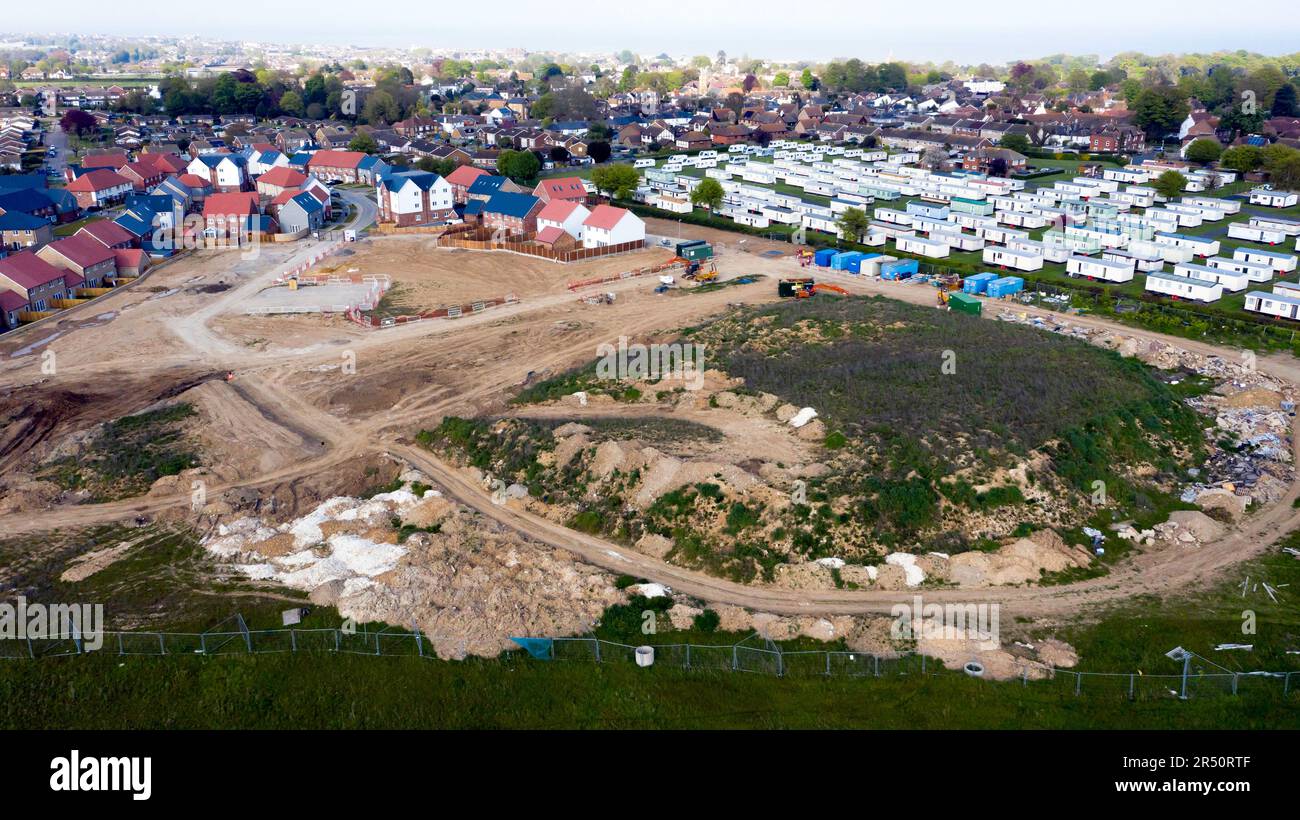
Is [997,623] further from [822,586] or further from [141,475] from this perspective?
[141,475]

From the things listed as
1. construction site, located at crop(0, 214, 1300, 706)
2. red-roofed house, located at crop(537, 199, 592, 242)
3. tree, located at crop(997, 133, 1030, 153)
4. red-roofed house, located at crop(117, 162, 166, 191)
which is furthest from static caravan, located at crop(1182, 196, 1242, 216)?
red-roofed house, located at crop(117, 162, 166, 191)

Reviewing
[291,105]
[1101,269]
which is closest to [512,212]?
[1101,269]

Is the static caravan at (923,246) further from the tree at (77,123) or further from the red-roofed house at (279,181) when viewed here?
the tree at (77,123)

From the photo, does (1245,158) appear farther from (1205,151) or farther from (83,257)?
(83,257)

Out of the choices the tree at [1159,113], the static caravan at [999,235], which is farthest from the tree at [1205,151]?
the static caravan at [999,235]

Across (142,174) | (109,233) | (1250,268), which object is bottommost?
(1250,268)

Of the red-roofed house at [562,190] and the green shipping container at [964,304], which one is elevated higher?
the red-roofed house at [562,190]
